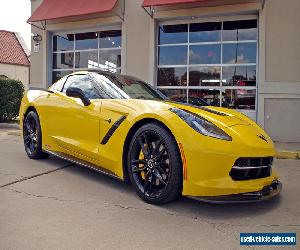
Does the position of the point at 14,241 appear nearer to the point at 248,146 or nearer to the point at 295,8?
the point at 248,146

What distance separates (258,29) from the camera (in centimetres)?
984

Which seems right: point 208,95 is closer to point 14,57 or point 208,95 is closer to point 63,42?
point 63,42

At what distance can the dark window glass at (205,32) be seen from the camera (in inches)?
419

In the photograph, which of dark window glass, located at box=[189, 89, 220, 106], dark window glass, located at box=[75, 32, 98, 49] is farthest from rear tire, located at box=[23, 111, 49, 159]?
dark window glass, located at box=[75, 32, 98, 49]

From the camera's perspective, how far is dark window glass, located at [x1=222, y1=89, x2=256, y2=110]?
10180 millimetres

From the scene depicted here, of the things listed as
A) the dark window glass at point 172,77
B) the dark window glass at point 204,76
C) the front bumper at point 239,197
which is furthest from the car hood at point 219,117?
the dark window glass at point 172,77

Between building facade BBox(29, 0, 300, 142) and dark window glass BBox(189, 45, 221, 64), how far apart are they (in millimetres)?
30

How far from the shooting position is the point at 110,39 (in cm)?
1255

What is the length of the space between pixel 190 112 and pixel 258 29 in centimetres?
716

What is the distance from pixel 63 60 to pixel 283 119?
8.56 metres

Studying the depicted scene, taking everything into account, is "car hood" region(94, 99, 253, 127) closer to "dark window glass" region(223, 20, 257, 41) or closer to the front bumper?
the front bumper

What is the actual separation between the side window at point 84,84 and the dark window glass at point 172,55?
6.40m

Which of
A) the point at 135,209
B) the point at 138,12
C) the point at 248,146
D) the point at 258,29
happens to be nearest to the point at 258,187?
the point at 248,146

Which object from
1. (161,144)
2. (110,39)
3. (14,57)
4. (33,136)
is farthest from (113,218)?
(14,57)
